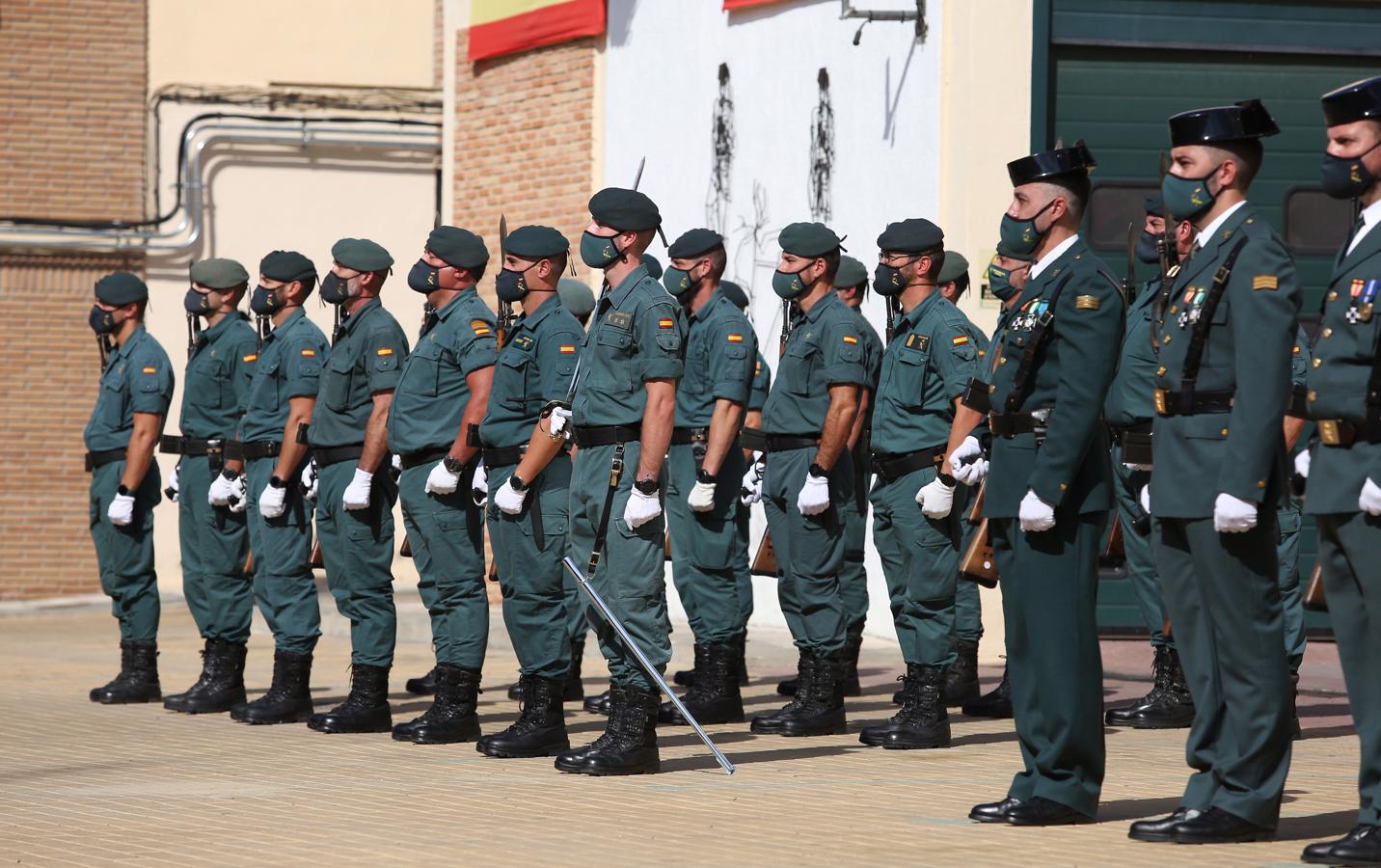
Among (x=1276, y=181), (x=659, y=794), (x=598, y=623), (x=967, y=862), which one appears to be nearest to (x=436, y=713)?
(x=598, y=623)

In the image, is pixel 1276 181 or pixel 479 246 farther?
pixel 1276 181

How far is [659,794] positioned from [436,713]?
2.12 meters

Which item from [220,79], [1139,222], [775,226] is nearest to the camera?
[1139,222]

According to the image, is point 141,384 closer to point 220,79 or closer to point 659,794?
point 659,794

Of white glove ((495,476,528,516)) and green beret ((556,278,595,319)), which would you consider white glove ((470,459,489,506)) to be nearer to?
white glove ((495,476,528,516))

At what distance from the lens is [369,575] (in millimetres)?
10047

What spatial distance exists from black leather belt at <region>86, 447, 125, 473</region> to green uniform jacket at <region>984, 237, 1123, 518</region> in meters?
6.09

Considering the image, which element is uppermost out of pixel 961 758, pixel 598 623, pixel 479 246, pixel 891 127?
pixel 891 127

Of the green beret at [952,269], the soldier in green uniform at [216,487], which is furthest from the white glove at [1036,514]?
the soldier in green uniform at [216,487]

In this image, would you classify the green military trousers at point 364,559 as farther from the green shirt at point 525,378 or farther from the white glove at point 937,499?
the white glove at point 937,499

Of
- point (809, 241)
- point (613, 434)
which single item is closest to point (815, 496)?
point (809, 241)

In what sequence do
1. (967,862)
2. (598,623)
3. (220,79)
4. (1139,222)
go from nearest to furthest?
1. (967,862)
2. (598,623)
3. (1139,222)
4. (220,79)

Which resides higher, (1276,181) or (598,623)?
(1276,181)

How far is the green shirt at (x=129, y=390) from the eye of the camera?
37.5 feet
